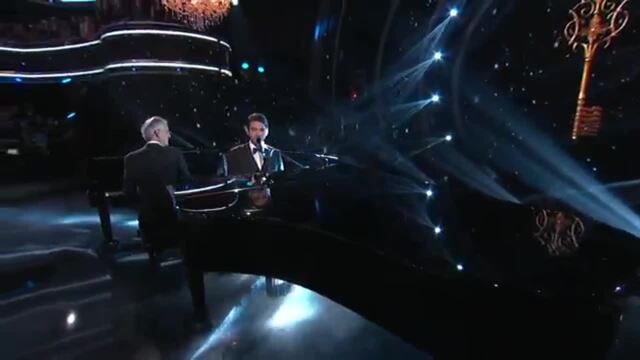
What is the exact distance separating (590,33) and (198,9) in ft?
9.89

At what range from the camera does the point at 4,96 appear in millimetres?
3834

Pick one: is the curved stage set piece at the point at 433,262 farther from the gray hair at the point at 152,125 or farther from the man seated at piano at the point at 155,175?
the gray hair at the point at 152,125

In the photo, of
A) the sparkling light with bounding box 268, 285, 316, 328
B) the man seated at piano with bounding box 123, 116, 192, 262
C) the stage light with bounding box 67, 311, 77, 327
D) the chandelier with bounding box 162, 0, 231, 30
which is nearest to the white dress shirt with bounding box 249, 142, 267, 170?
the man seated at piano with bounding box 123, 116, 192, 262

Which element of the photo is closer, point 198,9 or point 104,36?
point 198,9

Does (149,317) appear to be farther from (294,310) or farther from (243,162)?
(243,162)

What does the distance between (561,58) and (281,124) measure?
290 centimetres

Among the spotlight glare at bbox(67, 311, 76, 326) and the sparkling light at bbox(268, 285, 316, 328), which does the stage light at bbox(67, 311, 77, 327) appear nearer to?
the spotlight glare at bbox(67, 311, 76, 326)

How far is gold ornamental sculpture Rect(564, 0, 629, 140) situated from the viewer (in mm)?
2504

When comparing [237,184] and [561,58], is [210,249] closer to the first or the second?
[237,184]

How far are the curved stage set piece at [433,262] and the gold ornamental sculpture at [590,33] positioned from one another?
1.01m

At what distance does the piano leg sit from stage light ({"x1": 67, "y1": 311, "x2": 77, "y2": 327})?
1.14 metres

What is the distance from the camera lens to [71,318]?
7.69 ft

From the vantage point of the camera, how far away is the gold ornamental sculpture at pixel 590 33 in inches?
98.6

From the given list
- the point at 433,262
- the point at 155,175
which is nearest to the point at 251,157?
the point at 155,175
